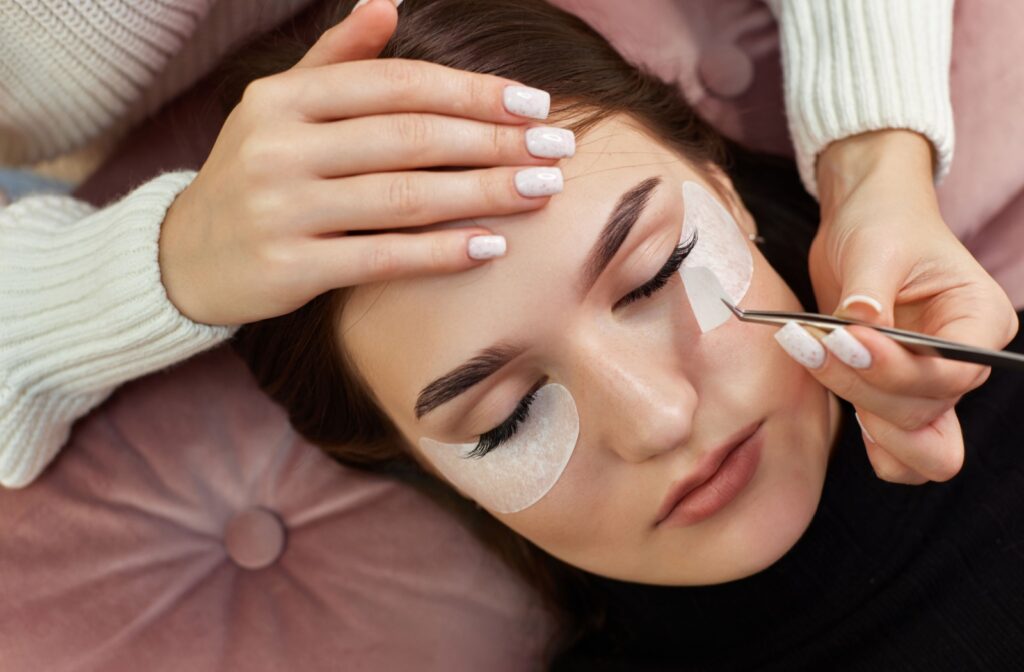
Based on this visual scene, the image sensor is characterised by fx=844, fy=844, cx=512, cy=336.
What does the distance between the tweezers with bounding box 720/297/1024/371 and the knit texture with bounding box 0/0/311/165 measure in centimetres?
80

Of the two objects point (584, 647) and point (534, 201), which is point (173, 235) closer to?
point (534, 201)

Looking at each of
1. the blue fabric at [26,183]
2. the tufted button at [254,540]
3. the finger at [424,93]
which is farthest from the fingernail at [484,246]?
the blue fabric at [26,183]

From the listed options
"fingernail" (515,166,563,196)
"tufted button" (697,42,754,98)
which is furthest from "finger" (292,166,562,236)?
"tufted button" (697,42,754,98)

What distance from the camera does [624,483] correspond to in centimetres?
83

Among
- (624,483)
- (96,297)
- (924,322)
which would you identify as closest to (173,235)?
(96,297)

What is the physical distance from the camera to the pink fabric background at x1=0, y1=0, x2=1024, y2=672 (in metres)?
1.06

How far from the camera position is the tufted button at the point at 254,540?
1120 millimetres

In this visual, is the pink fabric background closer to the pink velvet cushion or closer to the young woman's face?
the pink velvet cushion

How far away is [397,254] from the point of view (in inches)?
28.7

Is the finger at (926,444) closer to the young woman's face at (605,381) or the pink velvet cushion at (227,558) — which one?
the young woman's face at (605,381)

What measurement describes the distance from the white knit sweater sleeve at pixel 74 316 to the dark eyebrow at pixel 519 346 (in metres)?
0.29

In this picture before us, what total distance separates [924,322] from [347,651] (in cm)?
78

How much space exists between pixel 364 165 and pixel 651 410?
0.34 metres

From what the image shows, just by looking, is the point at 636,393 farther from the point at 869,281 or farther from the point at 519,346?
the point at 869,281
